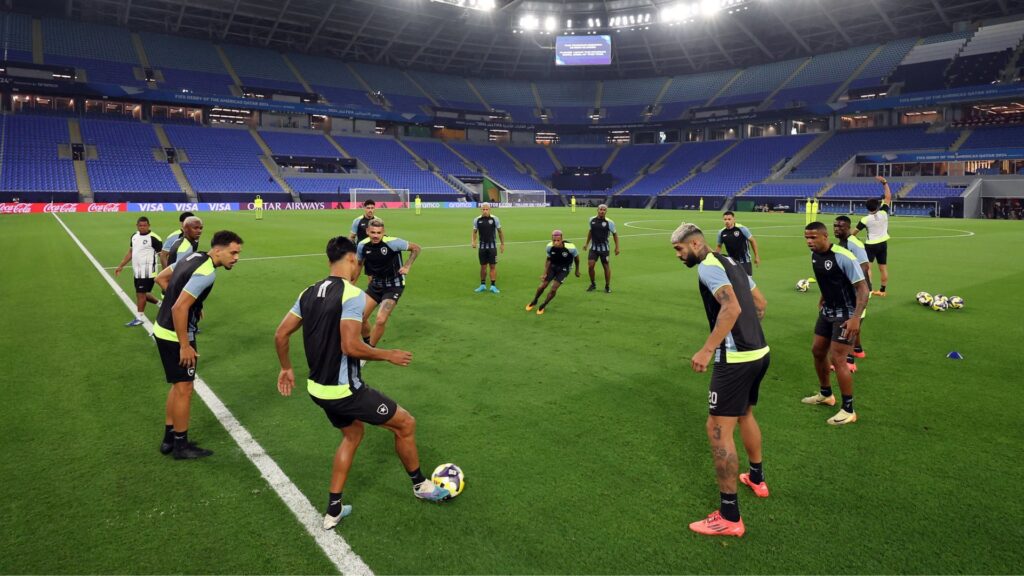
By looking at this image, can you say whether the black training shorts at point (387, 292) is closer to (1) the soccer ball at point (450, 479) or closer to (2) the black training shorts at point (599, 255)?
(1) the soccer ball at point (450, 479)

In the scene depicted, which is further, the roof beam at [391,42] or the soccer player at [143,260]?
the roof beam at [391,42]

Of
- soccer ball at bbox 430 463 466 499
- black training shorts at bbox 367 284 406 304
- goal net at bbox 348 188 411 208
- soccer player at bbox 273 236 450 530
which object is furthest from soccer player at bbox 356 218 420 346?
goal net at bbox 348 188 411 208

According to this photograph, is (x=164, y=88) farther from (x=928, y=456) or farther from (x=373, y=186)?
(x=928, y=456)

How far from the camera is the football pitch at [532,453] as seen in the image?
4.18m

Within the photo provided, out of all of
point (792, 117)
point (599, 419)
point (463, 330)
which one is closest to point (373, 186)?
point (792, 117)

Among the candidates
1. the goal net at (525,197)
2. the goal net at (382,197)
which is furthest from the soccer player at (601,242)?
the goal net at (525,197)

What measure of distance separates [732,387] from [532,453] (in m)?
2.11

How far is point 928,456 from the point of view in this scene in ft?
18.3

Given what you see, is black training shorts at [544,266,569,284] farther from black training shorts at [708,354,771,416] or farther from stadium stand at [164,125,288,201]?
stadium stand at [164,125,288,201]

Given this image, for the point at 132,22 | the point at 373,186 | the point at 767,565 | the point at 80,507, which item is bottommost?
the point at 767,565

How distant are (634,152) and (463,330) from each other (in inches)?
3202

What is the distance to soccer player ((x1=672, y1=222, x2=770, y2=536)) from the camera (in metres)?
4.41

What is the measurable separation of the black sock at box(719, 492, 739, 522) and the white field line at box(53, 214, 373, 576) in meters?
2.66

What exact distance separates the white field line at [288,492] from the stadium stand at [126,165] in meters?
55.0
